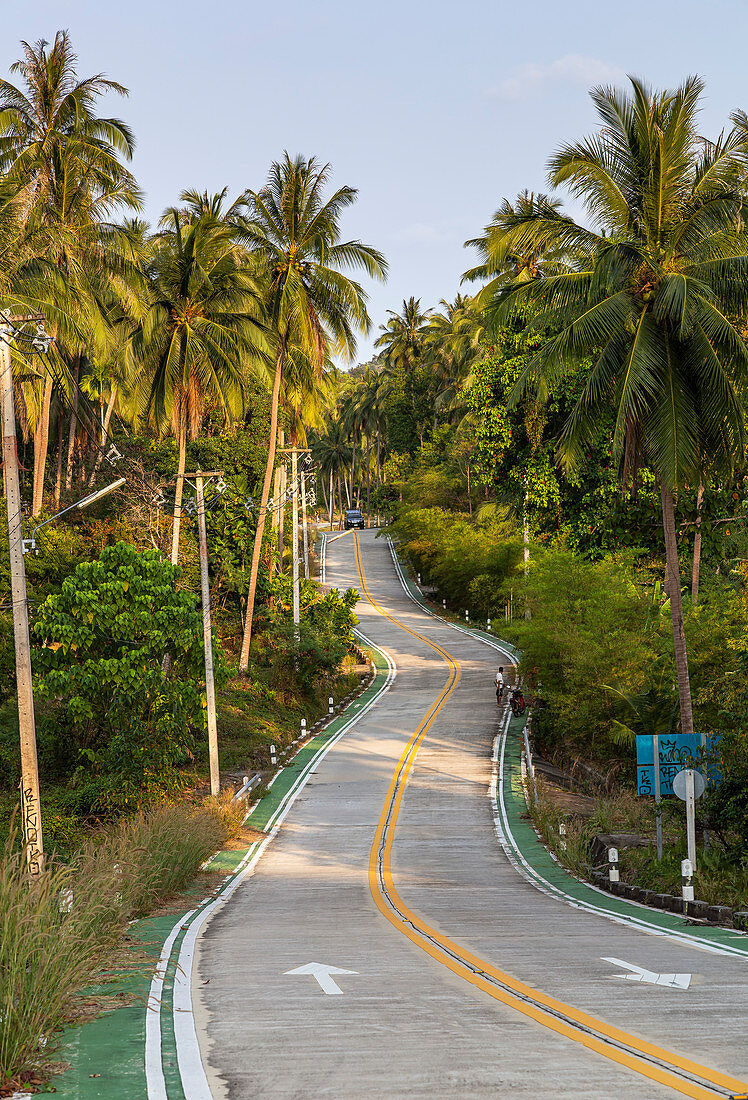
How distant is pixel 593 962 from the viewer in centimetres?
1059

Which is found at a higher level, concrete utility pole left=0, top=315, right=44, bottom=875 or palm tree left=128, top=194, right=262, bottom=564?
palm tree left=128, top=194, right=262, bottom=564

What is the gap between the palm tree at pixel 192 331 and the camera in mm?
35531

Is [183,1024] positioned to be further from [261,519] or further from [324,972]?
[261,519]

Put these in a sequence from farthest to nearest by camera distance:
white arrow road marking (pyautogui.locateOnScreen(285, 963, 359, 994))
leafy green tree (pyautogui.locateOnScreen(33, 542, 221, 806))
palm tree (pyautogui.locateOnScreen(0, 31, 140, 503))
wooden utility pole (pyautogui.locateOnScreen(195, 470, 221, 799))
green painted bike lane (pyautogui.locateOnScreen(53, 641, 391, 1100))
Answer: palm tree (pyautogui.locateOnScreen(0, 31, 140, 503))
wooden utility pole (pyautogui.locateOnScreen(195, 470, 221, 799))
leafy green tree (pyautogui.locateOnScreen(33, 542, 221, 806))
white arrow road marking (pyautogui.locateOnScreen(285, 963, 359, 994))
green painted bike lane (pyautogui.locateOnScreen(53, 641, 391, 1100))

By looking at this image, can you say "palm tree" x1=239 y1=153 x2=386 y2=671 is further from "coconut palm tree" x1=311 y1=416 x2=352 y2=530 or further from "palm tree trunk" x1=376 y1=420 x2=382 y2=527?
"coconut palm tree" x1=311 y1=416 x2=352 y2=530

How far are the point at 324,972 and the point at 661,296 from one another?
13320 millimetres

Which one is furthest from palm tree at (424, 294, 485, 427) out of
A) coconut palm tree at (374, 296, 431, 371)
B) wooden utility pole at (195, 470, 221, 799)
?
wooden utility pole at (195, 470, 221, 799)

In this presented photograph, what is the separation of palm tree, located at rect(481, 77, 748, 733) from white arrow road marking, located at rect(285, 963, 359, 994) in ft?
34.5

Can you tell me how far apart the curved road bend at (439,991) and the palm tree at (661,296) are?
6741mm

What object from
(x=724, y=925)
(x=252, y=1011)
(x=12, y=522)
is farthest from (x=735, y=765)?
(x=12, y=522)

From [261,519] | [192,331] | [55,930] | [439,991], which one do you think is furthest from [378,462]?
[439,991]

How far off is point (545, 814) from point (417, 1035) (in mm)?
19481

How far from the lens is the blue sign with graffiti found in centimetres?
1819

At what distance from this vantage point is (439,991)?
9000 millimetres
